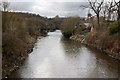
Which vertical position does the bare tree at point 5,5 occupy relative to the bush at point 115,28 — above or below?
above

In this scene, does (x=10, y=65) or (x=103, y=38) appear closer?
(x=10, y=65)

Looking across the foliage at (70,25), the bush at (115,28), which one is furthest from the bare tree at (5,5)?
the foliage at (70,25)

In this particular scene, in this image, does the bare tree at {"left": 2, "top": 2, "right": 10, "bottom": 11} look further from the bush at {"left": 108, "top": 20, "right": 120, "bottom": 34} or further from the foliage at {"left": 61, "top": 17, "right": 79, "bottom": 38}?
the foliage at {"left": 61, "top": 17, "right": 79, "bottom": 38}

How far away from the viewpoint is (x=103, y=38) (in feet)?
61.5

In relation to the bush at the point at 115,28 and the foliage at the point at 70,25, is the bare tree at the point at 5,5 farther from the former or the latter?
the foliage at the point at 70,25

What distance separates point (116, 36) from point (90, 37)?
28.0 ft

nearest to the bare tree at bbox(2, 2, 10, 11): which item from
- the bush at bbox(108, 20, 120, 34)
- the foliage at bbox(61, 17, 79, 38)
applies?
the bush at bbox(108, 20, 120, 34)

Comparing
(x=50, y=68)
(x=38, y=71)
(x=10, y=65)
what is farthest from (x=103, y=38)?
(x=10, y=65)

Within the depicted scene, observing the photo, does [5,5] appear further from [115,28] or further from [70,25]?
[70,25]

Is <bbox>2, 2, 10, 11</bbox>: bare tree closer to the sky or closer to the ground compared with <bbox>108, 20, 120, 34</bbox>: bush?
closer to the sky

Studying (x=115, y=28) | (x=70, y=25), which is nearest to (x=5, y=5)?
(x=115, y=28)

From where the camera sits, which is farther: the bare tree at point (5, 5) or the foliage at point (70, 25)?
the foliage at point (70, 25)

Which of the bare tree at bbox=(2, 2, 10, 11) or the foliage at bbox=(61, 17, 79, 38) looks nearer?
the bare tree at bbox=(2, 2, 10, 11)

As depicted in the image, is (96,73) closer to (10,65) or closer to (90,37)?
(10,65)
